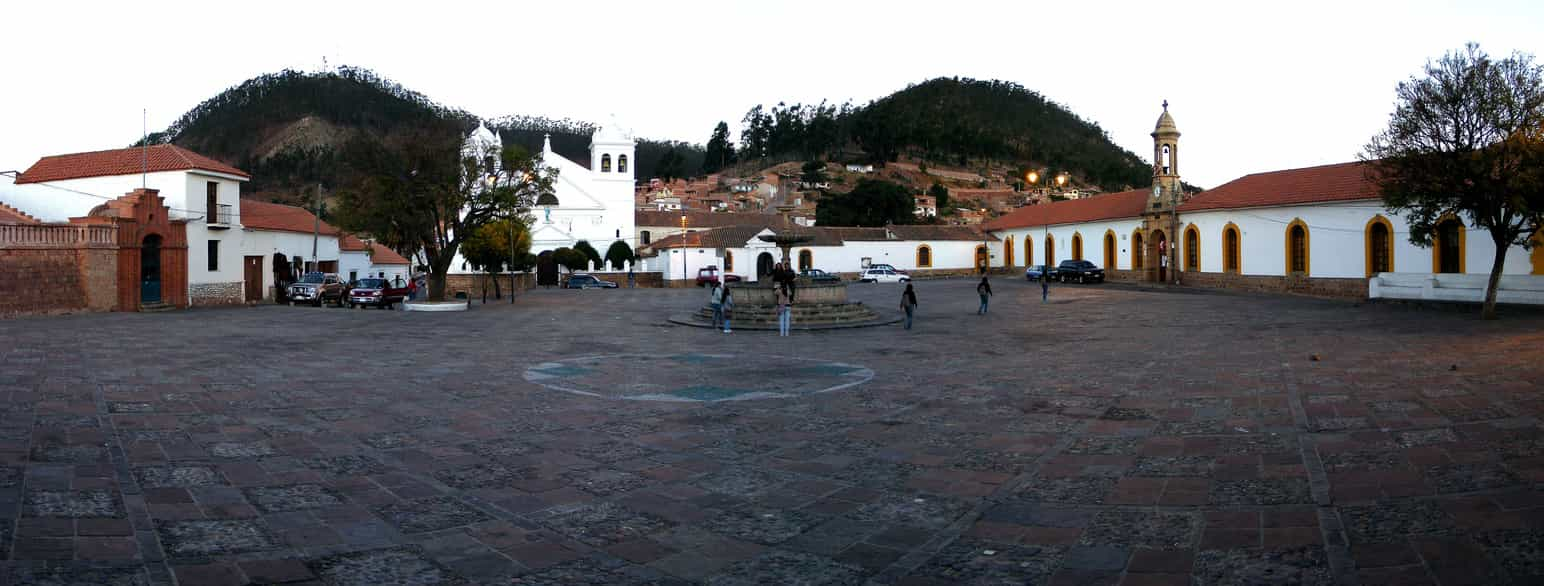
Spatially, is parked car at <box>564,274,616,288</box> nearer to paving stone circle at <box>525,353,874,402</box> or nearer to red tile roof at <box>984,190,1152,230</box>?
red tile roof at <box>984,190,1152,230</box>

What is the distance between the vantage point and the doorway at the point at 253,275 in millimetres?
30188

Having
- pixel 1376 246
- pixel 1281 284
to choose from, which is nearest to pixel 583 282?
pixel 1281 284

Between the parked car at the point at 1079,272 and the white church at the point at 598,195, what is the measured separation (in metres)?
28.9

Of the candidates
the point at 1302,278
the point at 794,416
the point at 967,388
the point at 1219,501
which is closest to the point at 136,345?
the point at 794,416

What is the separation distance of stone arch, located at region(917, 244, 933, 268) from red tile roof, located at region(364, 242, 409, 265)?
31631 mm

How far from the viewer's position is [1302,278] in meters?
30.7

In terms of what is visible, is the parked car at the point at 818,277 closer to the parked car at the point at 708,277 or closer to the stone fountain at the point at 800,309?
the stone fountain at the point at 800,309

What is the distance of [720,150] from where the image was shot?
136m

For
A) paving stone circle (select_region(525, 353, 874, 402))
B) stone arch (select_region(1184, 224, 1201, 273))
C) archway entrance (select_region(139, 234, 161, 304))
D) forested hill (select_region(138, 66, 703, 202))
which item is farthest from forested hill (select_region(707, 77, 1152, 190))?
paving stone circle (select_region(525, 353, 874, 402))

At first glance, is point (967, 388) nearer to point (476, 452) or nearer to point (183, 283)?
point (476, 452)

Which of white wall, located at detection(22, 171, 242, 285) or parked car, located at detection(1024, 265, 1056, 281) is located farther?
parked car, located at detection(1024, 265, 1056, 281)

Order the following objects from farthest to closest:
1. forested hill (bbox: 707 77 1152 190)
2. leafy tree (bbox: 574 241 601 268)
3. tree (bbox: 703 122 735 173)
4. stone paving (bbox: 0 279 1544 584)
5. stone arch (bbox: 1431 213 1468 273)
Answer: tree (bbox: 703 122 735 173)
forested hill (bbox: 707 77 1152 190)
leafy tree (bbox: 574 241 601 268)
stone arch (bbox: 1431 213 1468 273)
stone paving (bbox: 0 279 1544 584)

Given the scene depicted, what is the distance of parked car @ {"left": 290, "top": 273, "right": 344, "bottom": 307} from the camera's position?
94.8 feet

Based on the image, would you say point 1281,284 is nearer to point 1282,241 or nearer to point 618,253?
point 1282,241
